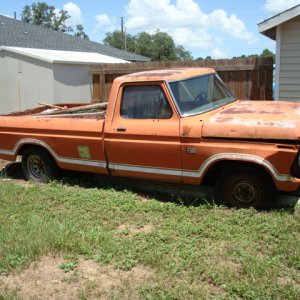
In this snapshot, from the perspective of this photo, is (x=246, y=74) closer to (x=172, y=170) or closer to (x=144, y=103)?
(x=144, y=103)

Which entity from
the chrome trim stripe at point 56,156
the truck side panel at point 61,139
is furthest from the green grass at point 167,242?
the truck side panel at point 61,139

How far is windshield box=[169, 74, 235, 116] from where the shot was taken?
6.11m

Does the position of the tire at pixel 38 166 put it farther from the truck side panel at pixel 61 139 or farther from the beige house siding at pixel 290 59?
the beige house siding at pixel 290 59

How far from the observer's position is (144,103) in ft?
20.9

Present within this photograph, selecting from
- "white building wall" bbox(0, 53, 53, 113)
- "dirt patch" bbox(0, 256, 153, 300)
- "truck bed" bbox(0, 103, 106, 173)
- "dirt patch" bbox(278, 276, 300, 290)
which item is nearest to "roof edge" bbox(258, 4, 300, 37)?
"truck bed" bbox(0, 103, 106, 173)

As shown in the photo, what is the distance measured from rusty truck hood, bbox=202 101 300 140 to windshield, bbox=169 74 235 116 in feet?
0.90

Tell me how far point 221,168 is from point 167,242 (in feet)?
4.72

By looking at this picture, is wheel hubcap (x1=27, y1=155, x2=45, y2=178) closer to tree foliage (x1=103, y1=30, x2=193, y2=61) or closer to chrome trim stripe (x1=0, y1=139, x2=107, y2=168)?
chrome trim stripe (x1=0, y1=139, x2=107, y2=168)

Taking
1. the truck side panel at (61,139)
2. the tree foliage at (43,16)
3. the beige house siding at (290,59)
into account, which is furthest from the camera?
the tree foliage at (43,16)

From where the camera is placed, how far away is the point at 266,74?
10234 millimetres

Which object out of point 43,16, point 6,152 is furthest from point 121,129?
point 43,16

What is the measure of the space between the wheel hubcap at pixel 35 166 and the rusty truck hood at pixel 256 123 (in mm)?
3212

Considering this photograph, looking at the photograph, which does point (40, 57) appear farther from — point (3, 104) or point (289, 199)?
point (289, 199)

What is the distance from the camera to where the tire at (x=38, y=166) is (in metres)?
7.59
